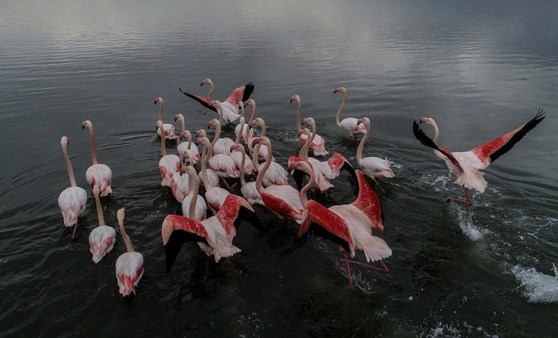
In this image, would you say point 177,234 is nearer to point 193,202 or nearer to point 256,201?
point 193,202

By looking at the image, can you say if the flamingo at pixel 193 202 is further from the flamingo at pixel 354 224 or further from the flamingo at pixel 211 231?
the flamingo at pixel 354 224

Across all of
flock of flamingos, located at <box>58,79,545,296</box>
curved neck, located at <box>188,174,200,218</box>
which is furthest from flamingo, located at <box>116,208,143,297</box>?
curved neck, located at <box>188,174,200,218</box>

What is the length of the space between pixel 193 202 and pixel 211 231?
88cm

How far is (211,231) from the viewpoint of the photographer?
6312 millimetres

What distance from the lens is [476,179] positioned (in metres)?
7.61

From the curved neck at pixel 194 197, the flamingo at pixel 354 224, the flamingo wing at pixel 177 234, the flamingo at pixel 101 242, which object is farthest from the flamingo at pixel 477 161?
the flamingo at pixel 101 242

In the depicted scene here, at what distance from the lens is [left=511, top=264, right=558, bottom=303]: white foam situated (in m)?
5.74

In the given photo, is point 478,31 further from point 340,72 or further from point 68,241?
point 68,241

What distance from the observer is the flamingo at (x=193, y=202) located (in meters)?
6.99

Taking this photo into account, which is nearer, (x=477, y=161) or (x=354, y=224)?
(x=354, y=224)

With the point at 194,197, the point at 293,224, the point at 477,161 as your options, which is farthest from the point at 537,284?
the point at 194,197

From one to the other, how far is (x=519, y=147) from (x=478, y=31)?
3029 cm

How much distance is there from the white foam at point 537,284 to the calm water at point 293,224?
1.0 inches

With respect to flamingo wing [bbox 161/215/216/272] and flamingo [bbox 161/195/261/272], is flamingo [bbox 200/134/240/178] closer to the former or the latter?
flamingo [bbox 161/195/261/272]
